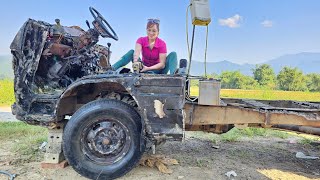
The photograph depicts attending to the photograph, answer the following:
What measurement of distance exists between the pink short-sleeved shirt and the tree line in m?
49.8

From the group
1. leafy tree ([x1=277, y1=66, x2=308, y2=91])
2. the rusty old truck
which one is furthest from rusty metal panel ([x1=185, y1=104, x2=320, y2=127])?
leafy tree ([x1=277, y1=66, x2=308, y2=91])

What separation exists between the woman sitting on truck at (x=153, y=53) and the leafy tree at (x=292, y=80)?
56.5 meters

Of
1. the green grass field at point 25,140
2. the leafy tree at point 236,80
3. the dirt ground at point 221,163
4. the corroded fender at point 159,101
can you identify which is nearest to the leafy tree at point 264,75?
the leafy tree at point 236,80

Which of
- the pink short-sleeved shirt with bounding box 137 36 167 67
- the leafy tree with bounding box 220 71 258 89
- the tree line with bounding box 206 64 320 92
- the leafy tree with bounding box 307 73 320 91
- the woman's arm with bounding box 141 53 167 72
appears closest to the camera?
the woman's arm with bounding box 141 53 167 72

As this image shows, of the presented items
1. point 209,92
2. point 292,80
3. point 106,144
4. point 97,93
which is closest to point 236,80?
point 292,80

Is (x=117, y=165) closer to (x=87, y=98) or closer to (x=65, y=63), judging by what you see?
(x=87, y=98)

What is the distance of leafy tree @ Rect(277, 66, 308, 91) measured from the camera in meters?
56.5

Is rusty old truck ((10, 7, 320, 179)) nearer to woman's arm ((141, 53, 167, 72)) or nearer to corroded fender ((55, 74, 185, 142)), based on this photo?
corroded fender ((55, 74, 185, 142))

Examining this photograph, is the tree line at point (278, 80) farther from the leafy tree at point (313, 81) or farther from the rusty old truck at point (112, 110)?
the rusty old truck at point (112, 110)

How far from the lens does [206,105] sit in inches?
138

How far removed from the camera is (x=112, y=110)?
3361 millimetres

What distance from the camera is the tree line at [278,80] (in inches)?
2243

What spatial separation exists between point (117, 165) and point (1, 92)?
73.1 ft

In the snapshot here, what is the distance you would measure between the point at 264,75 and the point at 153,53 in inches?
2600
